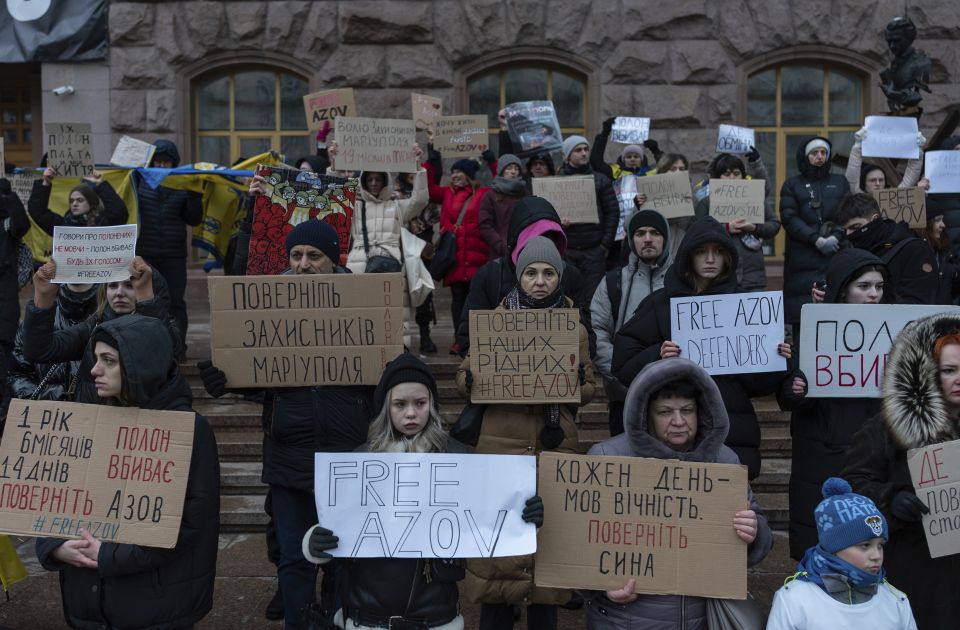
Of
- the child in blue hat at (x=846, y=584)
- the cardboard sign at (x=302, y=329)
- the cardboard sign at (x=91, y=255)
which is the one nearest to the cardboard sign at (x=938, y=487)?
the child in blue hat at (x=846, y=584)

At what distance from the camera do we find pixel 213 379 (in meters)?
4.45

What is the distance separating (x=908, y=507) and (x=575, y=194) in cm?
499

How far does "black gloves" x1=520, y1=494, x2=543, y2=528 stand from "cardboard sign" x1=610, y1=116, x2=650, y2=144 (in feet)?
23.5

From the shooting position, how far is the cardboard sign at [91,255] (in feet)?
A: 15.6

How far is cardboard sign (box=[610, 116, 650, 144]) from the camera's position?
1009 cm

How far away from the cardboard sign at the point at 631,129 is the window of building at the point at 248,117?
4.20 meters

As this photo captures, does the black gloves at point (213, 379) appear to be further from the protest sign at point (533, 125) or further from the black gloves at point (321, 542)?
the protest sign at point (533, 125)

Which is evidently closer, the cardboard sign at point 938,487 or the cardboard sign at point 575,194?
the cardboard sign at point 938,487

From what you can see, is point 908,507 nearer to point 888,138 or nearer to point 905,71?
point 888,138

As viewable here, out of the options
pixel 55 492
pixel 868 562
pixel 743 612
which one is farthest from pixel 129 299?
pixel 868 562

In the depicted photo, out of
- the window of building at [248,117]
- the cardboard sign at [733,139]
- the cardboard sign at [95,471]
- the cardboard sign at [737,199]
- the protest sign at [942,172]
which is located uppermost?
the window of building at [248,117]

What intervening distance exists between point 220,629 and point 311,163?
13.6 feet

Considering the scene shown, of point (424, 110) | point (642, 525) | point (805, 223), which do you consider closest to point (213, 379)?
point (642, 525)

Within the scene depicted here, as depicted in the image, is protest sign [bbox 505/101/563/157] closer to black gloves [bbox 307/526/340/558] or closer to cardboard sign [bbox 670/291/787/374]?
cardboard sign [bbox 670/291/787/374]
